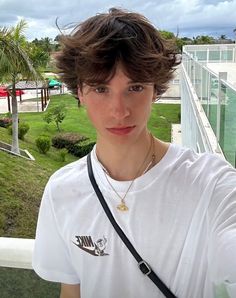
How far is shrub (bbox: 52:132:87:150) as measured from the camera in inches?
450

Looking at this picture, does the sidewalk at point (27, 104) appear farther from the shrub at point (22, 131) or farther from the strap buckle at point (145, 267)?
the strap buckle at point (145, 267)

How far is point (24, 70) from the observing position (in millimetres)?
7254

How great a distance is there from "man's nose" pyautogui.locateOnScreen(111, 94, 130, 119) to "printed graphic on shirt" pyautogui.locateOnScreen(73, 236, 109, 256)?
17cm

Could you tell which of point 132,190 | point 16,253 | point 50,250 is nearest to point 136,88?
point 132,190

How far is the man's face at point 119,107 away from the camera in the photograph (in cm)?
56

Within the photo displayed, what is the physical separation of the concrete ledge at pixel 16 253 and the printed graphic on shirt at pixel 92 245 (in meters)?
0.26

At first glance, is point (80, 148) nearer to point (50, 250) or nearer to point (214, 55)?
point (214, 55)

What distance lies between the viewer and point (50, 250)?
64 cm

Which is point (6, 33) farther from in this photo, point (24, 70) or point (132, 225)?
point (132, 225)

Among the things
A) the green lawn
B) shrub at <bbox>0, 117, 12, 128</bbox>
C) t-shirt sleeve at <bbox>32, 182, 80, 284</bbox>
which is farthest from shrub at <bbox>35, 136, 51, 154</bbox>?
t-shirt sleeve at <bbox>32, 182, 80, 284</bbox>

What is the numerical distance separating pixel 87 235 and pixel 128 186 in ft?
0.28

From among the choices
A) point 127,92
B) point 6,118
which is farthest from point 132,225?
point 6,118

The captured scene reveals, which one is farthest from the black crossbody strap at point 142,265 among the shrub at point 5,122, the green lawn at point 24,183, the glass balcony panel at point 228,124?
the shrub at point 5,122

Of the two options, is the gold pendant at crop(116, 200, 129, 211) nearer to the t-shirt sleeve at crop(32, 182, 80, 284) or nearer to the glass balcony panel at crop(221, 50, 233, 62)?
the t-shirt sleeve at crop(32, 182, 80, 284)
